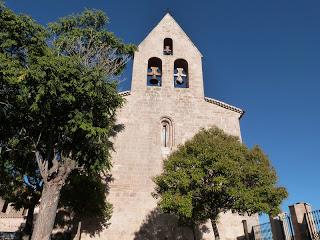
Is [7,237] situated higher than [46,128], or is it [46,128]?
[46,128]

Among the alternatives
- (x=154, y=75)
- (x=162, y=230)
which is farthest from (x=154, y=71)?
(x=162, y=230)

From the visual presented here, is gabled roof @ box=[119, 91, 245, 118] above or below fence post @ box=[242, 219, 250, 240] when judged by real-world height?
above

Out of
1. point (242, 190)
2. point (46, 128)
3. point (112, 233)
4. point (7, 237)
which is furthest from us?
point (7, 237)

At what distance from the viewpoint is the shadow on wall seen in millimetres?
18172

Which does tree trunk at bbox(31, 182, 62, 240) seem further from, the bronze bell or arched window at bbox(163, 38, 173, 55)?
arched window at bbox(163, 38, 173, 55)

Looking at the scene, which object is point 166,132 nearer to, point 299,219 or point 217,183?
point 217,183

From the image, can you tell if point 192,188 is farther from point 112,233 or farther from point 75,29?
point 75,29

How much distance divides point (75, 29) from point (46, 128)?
17.7ft

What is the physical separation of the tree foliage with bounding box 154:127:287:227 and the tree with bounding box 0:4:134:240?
3.83 m

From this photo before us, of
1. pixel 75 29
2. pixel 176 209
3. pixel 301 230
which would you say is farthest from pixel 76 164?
pixel 301 230

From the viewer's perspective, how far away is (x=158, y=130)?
70.1 feet

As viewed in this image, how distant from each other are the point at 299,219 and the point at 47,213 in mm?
10115

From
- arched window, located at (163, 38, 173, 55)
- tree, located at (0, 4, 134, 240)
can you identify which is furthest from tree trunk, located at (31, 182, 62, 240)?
arched window, located at (163, 38, 173, 55)

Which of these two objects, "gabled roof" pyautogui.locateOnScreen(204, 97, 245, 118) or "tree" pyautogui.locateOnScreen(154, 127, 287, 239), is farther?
"gabled roof" pyautogui.locateOnScreen(204, 97, 245, 118)
